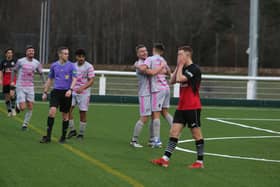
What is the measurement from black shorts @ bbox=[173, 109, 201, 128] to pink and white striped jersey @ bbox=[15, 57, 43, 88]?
256 inches

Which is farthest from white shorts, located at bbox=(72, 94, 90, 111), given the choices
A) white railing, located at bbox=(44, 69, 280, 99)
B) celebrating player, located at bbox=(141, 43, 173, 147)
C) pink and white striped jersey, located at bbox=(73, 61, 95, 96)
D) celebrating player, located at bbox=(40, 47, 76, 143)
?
Answer: white railing, located at bbox=(44, 69, 280, 99)

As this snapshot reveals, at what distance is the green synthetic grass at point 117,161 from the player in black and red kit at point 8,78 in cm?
184

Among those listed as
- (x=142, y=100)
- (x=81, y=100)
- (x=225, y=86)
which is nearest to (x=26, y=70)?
(x=81, y=100)

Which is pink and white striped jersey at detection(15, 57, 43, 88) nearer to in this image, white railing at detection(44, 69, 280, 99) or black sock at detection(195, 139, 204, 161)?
black sock at detection(195, 139, 204, 161)

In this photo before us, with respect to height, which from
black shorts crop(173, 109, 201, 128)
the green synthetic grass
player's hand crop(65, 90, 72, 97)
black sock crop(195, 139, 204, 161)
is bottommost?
the green synthetic grass

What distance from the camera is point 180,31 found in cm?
7638

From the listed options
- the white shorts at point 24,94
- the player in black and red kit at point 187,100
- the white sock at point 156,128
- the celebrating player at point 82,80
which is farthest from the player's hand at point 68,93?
the player in black and red kit at point 187,100

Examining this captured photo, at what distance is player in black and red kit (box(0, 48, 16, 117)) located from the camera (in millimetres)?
20984

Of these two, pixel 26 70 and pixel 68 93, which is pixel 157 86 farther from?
pixel 26 70

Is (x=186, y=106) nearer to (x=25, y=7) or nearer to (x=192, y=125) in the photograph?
(x=192, y=125)

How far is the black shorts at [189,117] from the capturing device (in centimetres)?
1150

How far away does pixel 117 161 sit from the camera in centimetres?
1212

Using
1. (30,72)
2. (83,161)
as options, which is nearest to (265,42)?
(30,72)

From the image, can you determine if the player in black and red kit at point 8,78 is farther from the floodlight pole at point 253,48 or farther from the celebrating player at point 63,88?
the floodlight pole at point 253,48
